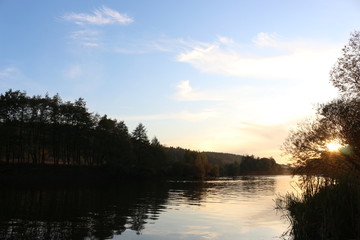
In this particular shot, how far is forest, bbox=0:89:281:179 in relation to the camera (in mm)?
89625

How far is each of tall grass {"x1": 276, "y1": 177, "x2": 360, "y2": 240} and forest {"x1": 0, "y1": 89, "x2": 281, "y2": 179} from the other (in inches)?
3232

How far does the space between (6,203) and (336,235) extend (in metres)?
36.3

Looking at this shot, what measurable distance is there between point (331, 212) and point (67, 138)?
89525mm

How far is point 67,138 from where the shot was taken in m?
97.8

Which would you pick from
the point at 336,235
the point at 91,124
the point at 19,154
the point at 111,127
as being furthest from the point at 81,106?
the point at 336,235

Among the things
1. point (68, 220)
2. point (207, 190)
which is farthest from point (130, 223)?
point (207, 190)

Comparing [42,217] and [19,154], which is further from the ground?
[19,154]

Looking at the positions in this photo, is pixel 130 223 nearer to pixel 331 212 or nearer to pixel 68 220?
pixel 68 220

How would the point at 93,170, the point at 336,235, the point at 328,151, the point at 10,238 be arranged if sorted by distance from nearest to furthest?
the point at 336,235
the point at 10,238
the point at 328,151
the point at 93,170

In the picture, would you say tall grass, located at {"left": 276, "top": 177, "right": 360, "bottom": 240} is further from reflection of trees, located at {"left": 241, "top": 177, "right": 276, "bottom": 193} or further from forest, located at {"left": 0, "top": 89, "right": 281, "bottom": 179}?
forest, located at {"left": 0, "top": 89, "right": 281, "bottom": 179}

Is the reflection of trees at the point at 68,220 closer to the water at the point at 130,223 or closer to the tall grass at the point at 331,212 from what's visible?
the water at the point at 130,223

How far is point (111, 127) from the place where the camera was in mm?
115688

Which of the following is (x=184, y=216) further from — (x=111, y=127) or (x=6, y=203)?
(x=111, y=127)

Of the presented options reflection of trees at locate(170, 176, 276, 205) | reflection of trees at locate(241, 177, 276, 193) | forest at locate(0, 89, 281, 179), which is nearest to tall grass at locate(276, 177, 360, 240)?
reflection of trees at locate(170, 176, 276, 205)
